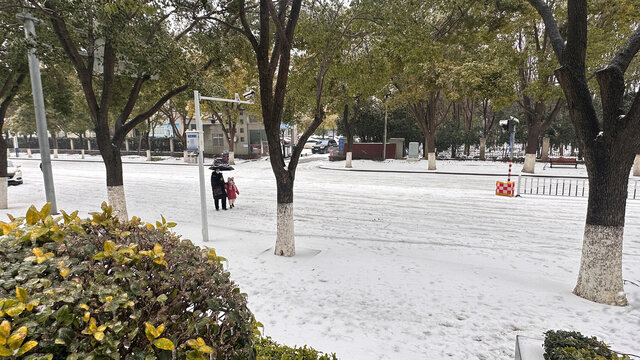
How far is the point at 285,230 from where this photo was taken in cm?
759

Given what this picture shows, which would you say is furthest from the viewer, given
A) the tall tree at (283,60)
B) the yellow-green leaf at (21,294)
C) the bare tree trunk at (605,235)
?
the tall tree at (283,60)

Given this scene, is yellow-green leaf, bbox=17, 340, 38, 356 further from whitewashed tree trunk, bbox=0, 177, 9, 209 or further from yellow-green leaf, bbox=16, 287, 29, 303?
whitewashed tree trunk, bbox=0, 177, 9, 209

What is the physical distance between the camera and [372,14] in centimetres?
758

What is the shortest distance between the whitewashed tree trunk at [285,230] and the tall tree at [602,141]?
17.6 feet

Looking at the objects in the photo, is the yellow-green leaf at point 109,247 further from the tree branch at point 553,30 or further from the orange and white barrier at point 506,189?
the orange and white barrier at point 506,189

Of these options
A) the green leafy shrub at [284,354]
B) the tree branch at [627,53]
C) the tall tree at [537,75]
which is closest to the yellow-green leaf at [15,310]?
the green leafy shrub at [284,354]

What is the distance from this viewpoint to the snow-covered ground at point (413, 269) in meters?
4.65

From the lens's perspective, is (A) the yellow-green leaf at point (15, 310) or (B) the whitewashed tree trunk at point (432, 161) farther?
(B) the whitewashed tree trunk at point (432, 161)

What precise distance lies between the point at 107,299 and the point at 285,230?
5.96m

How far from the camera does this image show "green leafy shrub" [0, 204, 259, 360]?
151cm

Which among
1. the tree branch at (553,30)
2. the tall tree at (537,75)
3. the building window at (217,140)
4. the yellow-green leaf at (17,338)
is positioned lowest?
the yellow-green leaf at (17,338)

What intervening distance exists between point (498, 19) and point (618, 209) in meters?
9.54

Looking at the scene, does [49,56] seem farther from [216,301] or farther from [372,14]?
[216,301]

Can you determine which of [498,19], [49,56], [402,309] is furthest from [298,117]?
[402,309]
